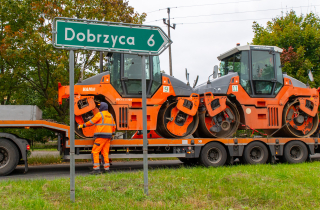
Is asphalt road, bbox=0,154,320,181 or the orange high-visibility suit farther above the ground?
the orange high-visibility suit

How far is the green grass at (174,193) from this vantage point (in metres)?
4.54

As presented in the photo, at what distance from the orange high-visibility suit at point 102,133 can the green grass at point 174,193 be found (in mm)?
1521

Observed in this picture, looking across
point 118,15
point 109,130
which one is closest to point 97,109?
point 109,130

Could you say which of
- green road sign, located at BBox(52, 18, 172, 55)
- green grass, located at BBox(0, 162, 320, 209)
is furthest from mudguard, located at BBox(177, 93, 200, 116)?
green road sign, located at BBox(52, 18, 172, 55)

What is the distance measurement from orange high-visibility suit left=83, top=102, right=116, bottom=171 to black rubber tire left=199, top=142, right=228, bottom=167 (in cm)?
284

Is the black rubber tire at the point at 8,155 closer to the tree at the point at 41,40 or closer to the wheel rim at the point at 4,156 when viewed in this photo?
the wheel rim at the point at 4,156

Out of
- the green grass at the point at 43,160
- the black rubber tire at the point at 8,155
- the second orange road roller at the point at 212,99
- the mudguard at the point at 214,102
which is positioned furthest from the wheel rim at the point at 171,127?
the green grass at the point at 43,160

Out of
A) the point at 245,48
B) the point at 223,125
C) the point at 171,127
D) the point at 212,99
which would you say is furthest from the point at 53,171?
the point at 245,48

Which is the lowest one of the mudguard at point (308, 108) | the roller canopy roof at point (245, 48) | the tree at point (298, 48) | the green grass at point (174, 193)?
the green grass at point (174, 193)

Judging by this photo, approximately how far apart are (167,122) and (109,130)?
6.22 ft

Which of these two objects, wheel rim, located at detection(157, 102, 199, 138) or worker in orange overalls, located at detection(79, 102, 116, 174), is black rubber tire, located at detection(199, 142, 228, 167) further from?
worker in orange overalls, located at detection(79, 102, 116, 174)

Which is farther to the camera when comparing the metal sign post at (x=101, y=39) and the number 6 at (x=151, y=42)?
the number 6 at (x=151, y=42)

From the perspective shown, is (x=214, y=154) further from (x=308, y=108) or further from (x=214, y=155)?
(x=308, y=108)

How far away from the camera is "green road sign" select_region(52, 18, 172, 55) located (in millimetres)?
4633
